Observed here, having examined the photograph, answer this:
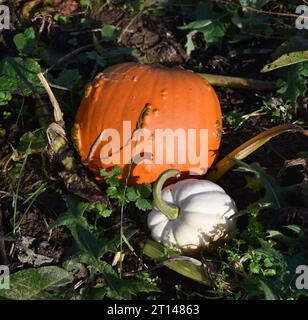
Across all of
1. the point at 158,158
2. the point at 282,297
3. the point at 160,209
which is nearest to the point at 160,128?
the point at 158,158

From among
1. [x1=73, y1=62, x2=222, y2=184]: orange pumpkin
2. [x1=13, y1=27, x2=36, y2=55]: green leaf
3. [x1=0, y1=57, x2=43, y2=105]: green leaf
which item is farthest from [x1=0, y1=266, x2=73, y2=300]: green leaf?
[x1=13, y1=27, x2=36, y2=55]: green leaf

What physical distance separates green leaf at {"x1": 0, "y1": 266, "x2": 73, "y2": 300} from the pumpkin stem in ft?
1.55

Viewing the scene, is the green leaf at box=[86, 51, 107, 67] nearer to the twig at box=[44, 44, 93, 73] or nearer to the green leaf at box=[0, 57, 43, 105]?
the twig at box=[44, 44, 93, 73]

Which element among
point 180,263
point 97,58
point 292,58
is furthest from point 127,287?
point 97,58

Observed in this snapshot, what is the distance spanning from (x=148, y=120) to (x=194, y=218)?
505 mm

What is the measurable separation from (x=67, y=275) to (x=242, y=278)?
2.37 ft

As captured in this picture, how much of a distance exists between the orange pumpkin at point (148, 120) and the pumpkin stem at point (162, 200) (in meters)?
0.21

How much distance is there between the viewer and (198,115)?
128 inches

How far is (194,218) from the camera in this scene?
3.00 m

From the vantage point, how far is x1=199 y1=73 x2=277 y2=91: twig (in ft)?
12.4

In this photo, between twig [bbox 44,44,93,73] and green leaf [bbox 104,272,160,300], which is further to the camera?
twig [bbox 44,44,93,73]

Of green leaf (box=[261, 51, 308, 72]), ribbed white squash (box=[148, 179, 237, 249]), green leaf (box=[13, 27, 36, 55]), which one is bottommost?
ribbed white squash (box=[148, 179, 237, 249])

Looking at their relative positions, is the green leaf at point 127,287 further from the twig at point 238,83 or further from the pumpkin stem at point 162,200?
the twig at point 238,83

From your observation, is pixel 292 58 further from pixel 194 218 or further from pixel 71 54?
pixel 71 54
